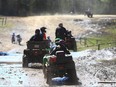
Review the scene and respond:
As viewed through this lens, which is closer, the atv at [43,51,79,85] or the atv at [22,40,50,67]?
the atv at [43,51,79,85]

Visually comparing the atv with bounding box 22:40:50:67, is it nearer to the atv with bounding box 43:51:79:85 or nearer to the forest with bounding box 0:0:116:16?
the atv with bounding box 43:51:79:85

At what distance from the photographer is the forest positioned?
79012 mm

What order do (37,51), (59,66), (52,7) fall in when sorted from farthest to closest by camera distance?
(52,7), (37,51), (59,66)

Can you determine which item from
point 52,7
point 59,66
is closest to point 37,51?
point 59,66

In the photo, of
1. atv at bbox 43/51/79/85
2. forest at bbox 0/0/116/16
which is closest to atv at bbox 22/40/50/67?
atv at bbox 43/51/79/85

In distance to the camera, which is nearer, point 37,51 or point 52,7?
point 37,51

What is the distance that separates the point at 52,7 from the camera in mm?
87438

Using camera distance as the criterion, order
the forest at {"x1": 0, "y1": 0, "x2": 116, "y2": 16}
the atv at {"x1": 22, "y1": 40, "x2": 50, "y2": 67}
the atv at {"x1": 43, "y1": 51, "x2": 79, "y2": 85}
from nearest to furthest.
Answer: the atv at {"x1": 43, "y1": 51, "x2": 79, "y2": 85}
the atv at {"x1": 22, "y1": 40, "x2": 50, "y2": 67}
the forest at {"x1": 0, "y1": 0, "x2": 116, "y2": 16}

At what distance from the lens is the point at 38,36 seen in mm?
20297

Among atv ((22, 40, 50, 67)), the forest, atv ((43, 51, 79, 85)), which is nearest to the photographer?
atv ((43, 51, 79, 85))

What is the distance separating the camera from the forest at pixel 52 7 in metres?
79.0

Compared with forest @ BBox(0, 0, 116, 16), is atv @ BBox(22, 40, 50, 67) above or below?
below

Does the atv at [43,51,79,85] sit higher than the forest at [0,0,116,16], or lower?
lower

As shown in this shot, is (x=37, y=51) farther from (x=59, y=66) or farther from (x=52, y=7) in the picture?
(x=52, y=7)
